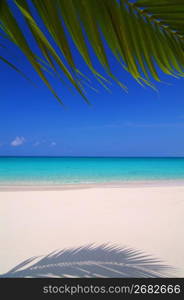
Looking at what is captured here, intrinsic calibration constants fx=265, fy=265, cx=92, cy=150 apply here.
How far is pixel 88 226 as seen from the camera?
418cm

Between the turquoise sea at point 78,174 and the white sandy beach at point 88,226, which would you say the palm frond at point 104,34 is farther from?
the turquoise sea at point 78,174

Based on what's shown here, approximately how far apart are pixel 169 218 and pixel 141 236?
128cm

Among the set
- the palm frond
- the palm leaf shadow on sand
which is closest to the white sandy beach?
the palm leaf shadow on sand

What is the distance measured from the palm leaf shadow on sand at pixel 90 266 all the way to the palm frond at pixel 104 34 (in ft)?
7.55

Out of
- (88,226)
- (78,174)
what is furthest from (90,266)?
(78,174)

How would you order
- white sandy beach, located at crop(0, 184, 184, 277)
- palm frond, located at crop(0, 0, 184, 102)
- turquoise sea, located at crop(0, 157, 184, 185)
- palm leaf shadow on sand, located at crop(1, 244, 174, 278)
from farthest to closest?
turquoise sea, located at crop(0, 157, 184, 185) → white sandy beach, located at crop(0, 184, 184, 277) → palm leaf shadow on sand, located at crop(1, 244, 174, 278) → palm frond, located at crop(0, 0, 184, 102)

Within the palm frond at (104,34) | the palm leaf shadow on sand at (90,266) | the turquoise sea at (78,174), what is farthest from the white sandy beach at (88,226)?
the turquoise sea at (78,174)

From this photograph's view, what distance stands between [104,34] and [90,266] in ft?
8.39

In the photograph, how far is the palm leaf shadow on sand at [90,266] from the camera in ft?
7.80

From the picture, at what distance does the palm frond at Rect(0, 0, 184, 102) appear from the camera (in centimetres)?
28

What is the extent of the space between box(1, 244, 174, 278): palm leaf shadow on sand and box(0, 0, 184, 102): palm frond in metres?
2.30

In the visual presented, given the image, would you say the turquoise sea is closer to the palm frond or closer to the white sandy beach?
the white sandy beach

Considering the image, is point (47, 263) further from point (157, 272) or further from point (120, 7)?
point (120, 7)

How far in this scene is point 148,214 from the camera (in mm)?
4926
